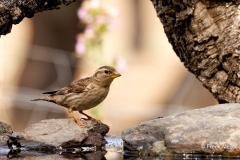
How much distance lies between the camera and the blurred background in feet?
36.5

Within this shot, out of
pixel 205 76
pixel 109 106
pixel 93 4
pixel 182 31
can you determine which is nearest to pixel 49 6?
pixel 182 31

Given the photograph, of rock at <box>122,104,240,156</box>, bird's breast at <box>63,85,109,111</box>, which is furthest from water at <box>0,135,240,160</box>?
bird's breast at <box>63,85,109,111</box>

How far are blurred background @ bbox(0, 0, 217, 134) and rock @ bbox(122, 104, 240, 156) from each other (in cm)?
603

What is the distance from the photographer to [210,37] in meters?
5.78

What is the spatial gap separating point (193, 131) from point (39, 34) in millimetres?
7120

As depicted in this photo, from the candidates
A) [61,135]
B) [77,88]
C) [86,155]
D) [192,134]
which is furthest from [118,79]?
[192,134]

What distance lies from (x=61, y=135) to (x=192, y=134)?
1.16 metres

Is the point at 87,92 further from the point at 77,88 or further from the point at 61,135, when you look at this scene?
the point at 61,135

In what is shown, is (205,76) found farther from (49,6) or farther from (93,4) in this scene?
(93,4)

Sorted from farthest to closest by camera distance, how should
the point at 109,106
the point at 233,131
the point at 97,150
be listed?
the point at 109,106
the point at 97,150
the point at 233,131

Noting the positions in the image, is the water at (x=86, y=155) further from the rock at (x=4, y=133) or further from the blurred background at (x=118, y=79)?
the blurred background at (x=118, y=79)

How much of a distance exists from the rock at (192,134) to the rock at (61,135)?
0.41 meters

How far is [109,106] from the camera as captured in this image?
11.2m

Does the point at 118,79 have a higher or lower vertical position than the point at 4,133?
higher
